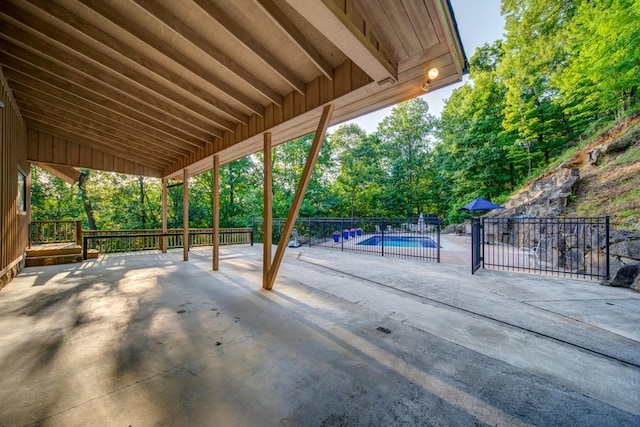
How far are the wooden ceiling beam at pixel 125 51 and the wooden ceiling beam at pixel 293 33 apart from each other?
1.89m

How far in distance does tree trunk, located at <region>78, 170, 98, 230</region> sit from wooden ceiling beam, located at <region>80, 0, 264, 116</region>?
586 inches

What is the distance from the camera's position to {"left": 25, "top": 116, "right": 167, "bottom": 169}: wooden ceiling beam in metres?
5.58

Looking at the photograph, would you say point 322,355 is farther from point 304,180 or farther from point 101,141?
point 101,141

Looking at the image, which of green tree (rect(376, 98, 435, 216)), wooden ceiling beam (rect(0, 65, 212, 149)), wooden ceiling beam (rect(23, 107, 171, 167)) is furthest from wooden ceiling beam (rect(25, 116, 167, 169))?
green tree (rect(376, 98, 435, 216))

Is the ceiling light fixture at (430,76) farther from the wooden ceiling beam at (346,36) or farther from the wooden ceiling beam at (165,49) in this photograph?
the wooden ceiling beam at (165,49)

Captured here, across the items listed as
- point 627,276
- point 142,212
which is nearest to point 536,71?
point 627,276

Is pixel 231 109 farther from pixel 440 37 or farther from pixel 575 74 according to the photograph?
pixel 575 74

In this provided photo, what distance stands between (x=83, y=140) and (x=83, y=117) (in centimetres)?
210

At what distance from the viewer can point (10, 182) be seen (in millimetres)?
4500

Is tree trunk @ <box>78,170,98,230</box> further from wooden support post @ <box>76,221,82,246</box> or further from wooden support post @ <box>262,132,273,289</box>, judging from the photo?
wooden support post @ <box>262,132,273,289</box>

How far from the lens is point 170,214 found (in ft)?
46.3

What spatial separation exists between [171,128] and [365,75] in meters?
4.33

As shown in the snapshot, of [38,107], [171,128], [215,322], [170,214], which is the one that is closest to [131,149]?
[38,107]

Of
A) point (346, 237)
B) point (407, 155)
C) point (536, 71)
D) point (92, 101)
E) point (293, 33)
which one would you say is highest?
point (536, 71)
